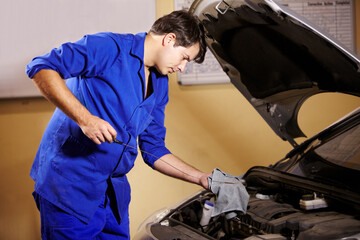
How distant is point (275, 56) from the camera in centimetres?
175

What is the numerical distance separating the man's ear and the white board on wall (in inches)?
53.8

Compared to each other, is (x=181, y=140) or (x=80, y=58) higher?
(x=80, y=58)

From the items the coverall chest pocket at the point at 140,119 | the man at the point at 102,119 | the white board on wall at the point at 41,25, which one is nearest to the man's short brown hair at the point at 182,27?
the man at the point at 102,119

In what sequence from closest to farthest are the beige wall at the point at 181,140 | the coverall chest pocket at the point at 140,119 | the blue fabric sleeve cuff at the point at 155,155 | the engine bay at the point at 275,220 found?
1. the engine bay at the point at 275,220
2. the coverall chest pocket at the point at 140,119
3. the blue fabric sleeve cuff at the point at 155,155
4. the beige wall at the point at 181,140

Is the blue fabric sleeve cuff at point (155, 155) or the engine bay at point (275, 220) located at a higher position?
the blue fabric sleeve cuff at point (155, 155)

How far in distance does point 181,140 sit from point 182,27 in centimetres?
161

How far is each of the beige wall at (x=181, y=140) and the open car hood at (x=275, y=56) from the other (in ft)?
3.89

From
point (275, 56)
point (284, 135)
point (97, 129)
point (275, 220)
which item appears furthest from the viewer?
point (284, 135)

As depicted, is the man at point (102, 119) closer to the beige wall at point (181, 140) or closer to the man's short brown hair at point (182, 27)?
the man's short brown hair at point (182, 27)

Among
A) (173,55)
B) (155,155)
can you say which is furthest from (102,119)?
(155,155)

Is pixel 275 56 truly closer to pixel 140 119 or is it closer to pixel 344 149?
pixel 344 149

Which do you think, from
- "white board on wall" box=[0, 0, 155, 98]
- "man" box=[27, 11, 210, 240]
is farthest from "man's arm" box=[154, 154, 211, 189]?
"white board on wall" box=[0, 0, 155, 98]

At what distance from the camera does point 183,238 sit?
1.54 meters

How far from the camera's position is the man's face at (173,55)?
1677 millimetres
